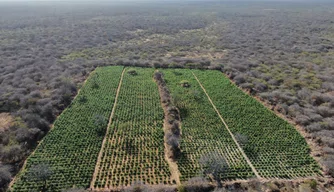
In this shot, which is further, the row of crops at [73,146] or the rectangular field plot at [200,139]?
the rectangular field plot at [200,139]

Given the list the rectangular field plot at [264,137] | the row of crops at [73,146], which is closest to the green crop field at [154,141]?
the rectangular field plot at [264,137]

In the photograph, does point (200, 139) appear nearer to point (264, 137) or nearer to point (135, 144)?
point (135, 144)

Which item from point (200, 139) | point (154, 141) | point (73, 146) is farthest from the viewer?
point (200, 139)

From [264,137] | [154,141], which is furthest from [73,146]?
[264,137]

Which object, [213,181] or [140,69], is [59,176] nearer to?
[213,181]

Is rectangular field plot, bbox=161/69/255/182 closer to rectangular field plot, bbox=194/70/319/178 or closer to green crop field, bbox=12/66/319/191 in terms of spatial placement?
green crop field, bbox=12/66/319/191

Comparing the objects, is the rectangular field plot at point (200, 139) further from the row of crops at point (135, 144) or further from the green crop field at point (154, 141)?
the row of crops at point (135, 144)
